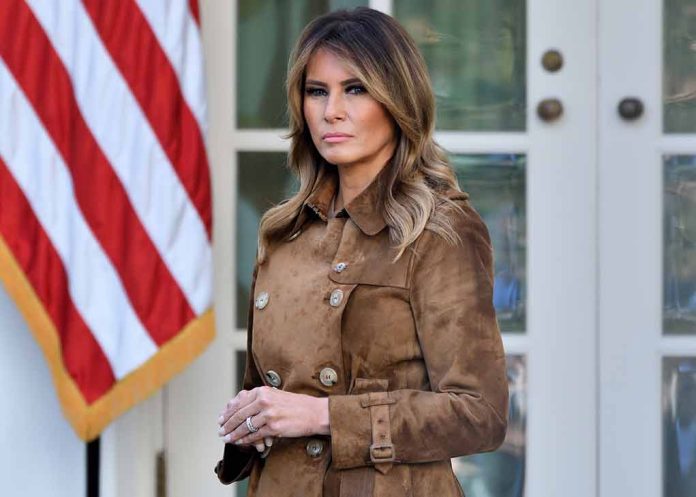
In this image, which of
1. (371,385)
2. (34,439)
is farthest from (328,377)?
(34,439)

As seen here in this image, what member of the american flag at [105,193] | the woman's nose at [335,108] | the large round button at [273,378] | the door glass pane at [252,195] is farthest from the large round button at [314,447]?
the door glass pane at [252,195]

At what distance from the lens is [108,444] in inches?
128

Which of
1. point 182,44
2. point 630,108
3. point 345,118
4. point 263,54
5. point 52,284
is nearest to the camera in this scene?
point 345,118

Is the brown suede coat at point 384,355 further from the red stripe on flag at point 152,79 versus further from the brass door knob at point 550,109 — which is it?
the brass door knob at point 550,109

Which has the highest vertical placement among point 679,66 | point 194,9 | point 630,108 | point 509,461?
point 194,9

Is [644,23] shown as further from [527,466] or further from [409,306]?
[409,306]

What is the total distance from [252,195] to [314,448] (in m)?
1.57

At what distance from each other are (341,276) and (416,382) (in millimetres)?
179

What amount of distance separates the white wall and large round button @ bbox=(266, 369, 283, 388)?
1.35 m

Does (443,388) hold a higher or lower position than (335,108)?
lower

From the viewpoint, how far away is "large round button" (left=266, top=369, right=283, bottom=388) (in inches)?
78.8

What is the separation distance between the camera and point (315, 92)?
2031mm

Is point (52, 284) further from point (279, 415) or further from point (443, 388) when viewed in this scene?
point (443, 388)

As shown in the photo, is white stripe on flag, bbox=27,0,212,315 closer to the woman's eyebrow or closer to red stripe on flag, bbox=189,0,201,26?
red stripe on flag, bbox=189,0,201,26
